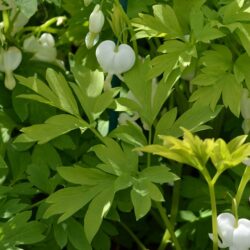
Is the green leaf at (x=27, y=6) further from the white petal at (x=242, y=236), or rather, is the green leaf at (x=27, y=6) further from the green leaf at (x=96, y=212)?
the white petal at (x=242, y=236)

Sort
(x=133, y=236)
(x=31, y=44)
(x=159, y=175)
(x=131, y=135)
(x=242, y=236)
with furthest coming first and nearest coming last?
1. (x=31, y=44)
2. (x=133, y=236)
3. (x=131, y=135)
4. (x=159, y=175)
5. (x=242, y=236)

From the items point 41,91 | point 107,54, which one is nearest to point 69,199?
point 41,91

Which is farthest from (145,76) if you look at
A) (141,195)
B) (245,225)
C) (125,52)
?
(245,225)

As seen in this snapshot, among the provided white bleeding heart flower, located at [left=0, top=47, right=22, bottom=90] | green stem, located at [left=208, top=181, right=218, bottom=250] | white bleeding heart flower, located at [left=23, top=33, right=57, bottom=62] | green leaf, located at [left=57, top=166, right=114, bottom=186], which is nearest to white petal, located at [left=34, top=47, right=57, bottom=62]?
white bleeding heart flower, located at [left=23, top=33, right=57, bottom=62]

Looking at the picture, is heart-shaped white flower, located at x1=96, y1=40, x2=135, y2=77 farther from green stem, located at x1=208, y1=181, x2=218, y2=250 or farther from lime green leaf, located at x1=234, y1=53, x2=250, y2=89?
green stem, located at x1=208, y1=181, x2=218, y2=250

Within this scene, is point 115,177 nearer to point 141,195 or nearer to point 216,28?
point 141,195

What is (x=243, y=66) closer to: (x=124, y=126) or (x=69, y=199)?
(x=124, y=126)

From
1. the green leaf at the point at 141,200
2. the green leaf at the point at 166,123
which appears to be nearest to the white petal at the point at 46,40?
the green leaf at the point at 166,123
